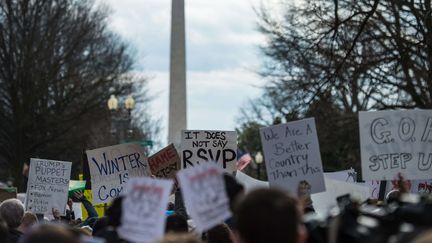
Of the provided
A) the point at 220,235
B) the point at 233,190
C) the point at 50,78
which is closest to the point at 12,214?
the point at 220,235

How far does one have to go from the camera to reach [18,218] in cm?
685

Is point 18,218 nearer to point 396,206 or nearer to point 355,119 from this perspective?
point 396,206

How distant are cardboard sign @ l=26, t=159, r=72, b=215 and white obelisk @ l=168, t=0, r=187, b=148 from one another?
25.7 metres

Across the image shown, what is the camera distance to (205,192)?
13.1 ft

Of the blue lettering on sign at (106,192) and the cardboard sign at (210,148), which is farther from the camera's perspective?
the cardboard sign at (210,148)

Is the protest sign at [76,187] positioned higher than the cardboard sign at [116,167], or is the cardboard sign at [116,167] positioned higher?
the cardboard sign at [116,167]

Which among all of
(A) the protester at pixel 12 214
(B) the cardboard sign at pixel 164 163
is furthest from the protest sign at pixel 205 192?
(B) the cardboard sign at pixel 164 163

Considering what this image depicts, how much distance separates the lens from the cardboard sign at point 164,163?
434 inches

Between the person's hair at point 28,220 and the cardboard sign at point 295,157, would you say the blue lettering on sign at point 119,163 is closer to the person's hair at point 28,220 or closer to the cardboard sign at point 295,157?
the person's hair at point 28,220

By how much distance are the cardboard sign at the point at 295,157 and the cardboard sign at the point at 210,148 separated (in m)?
4.18

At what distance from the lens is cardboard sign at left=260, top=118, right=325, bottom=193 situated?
6.18 metres

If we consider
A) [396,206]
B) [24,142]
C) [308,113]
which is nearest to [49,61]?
[24,142]

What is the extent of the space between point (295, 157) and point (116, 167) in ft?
14.0

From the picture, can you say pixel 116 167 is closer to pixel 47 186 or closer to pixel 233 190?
pixel 47 186
